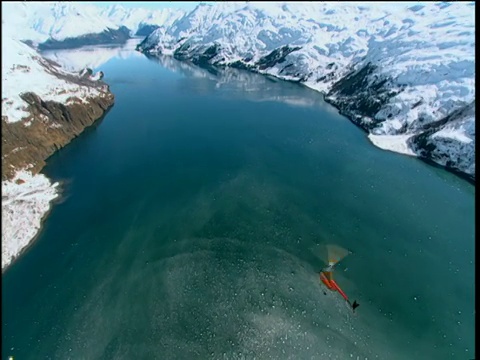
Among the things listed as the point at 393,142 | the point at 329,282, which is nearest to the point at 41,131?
the point at 329,282

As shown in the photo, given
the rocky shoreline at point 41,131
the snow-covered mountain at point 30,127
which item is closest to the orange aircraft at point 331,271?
the snow-covered mountain at point 30,127

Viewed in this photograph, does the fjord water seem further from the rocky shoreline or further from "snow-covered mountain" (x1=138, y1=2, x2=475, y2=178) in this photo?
"snow-covered mountain" (x1=138, y1=2, x2=475, y2=178)

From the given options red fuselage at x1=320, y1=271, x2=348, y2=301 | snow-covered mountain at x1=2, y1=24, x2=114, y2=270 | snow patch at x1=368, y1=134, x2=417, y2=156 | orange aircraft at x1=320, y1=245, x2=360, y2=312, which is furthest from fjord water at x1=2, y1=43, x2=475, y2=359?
snow patch at x1=368, y1=134, x2=417, y2=156

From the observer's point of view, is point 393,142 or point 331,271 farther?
point 393,142

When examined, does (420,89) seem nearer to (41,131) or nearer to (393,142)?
(393,142)

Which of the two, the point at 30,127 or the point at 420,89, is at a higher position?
the point at 30,127

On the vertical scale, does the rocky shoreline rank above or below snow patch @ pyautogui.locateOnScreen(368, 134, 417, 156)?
above

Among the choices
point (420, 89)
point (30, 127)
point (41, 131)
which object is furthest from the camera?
point (420, 89)

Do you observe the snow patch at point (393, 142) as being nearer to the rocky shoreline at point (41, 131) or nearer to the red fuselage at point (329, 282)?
the red fuselage at point (329, 282)

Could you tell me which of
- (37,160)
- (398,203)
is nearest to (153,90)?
(37,160)

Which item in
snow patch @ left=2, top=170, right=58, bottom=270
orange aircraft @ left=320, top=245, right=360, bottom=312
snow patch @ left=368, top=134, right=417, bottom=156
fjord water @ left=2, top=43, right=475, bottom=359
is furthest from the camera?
snow patch @ left=368, top=134, right=417, bottom=156
